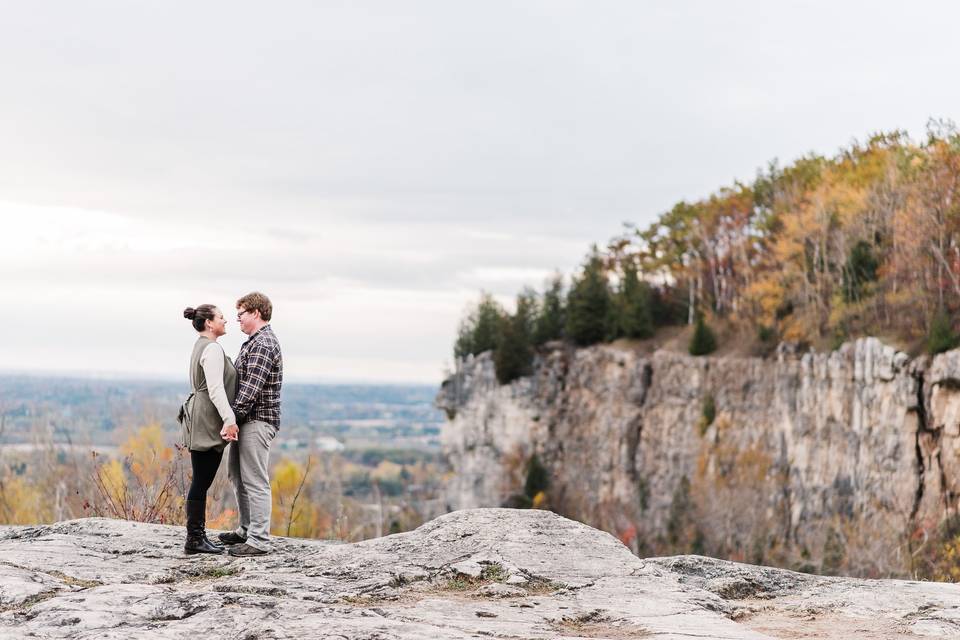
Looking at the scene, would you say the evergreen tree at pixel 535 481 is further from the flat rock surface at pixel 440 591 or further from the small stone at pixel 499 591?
the small stone at pixel 499 591

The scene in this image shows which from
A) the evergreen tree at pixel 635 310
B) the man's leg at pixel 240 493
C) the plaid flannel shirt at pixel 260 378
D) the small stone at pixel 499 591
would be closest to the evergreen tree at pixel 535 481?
the evergreen tree at pixel 635 310

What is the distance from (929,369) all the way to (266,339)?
41718 millimetres

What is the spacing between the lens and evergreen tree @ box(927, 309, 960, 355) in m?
43.7

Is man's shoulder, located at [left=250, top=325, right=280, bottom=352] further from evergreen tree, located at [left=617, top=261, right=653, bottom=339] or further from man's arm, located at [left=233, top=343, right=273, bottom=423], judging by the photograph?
evergreen tree, located at [left=617, top=261, right=653, bottom=339]

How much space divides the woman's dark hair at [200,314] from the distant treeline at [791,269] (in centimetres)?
4163

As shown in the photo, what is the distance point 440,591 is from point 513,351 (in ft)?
232

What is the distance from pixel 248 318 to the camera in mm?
9039

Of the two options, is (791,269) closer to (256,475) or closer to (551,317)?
(551,317)

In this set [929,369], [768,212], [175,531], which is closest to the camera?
[175,531]

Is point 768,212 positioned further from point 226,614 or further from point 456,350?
point 226,614

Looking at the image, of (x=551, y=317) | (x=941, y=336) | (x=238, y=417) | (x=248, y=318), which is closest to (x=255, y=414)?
(x=238, y=417)

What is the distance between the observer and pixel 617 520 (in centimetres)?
6806

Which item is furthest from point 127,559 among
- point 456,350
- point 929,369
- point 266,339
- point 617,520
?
point 456,350

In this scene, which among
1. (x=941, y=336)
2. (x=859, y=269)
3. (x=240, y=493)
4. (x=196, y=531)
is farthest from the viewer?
(x=859, y=269)
